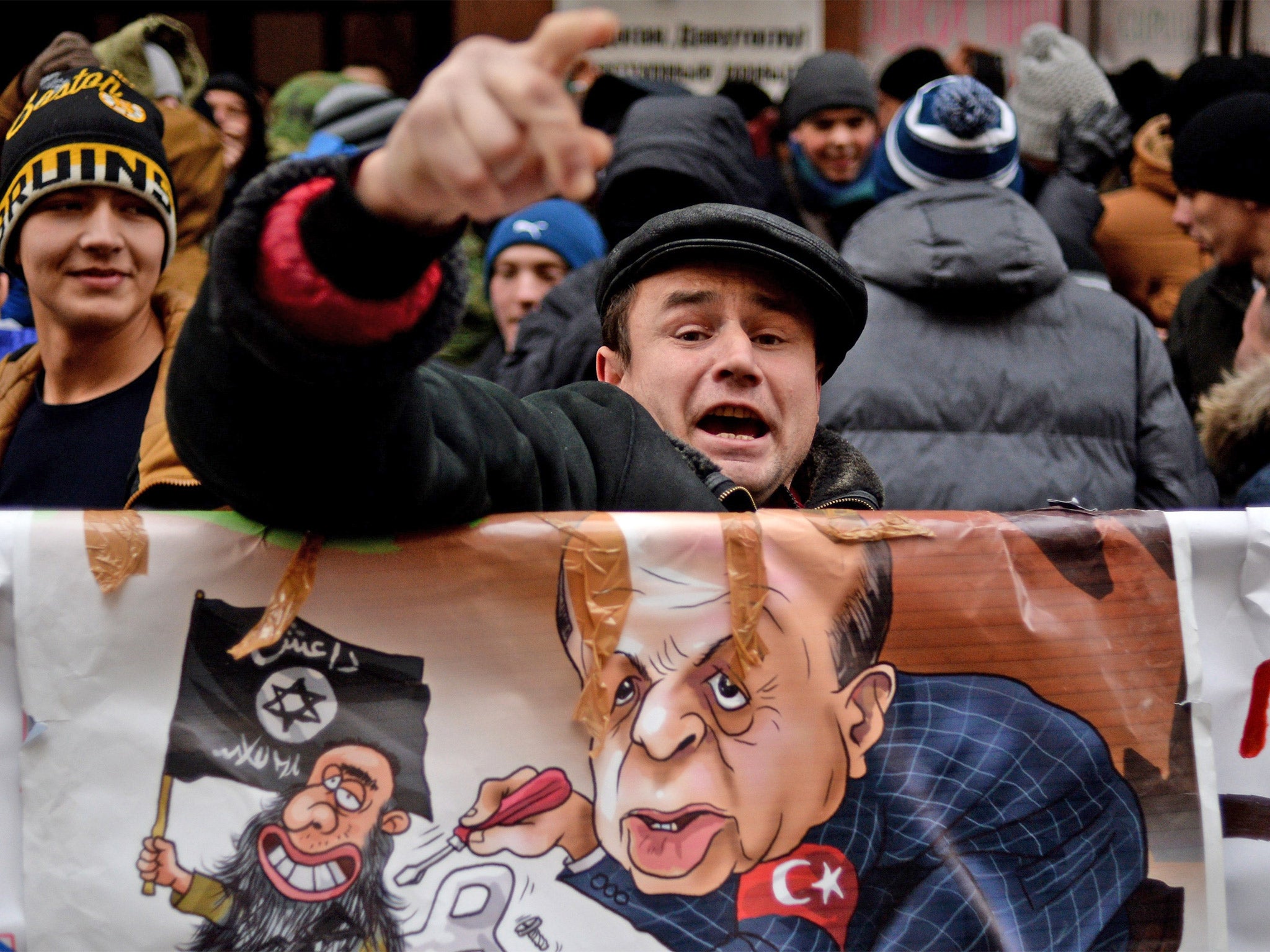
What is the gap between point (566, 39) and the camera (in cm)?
108

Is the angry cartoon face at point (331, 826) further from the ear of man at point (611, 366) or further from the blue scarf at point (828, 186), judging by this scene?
the blue scarf at point (828, 186)

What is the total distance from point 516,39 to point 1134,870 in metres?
6.88

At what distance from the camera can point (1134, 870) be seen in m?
1.68

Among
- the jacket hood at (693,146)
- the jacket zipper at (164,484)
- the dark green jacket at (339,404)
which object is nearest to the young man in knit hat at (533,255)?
the jacket hood at (693,146)

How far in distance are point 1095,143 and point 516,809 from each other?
4.64 metres

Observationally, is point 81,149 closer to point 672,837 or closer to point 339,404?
point 339,404

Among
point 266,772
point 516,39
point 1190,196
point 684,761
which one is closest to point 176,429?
point 266,772

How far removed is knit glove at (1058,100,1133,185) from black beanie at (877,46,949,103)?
2.62ft

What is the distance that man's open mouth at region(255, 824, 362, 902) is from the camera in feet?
4.92

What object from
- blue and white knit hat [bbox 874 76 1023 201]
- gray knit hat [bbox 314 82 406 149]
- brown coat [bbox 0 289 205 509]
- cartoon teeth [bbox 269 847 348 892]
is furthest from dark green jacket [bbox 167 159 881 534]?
gray knit hat [bbox 314 82 406 149]

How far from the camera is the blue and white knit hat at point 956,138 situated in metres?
3.49

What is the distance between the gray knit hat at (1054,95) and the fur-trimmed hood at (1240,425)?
296 centimetres

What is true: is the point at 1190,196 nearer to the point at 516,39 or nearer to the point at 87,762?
the point at 87,762

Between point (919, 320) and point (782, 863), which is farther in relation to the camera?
point (919, 320)
